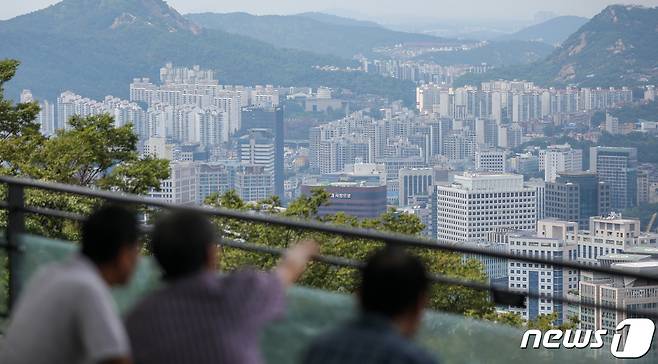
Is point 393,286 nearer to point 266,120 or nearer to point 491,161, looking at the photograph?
point 491,161

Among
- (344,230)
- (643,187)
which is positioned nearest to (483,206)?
(643,187)

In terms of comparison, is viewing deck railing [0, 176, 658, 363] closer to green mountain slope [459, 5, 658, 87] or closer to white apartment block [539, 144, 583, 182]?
white apartment block [539, 144, 583, 182]

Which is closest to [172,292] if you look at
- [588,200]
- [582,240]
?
[582,240]

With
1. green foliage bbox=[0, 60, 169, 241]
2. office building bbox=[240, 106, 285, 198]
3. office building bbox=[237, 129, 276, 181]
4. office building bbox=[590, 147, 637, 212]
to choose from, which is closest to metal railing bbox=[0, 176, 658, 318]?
green foliage bbox=[0, 60, 169, 241]

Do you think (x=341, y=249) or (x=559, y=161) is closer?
(x=341, y=249)

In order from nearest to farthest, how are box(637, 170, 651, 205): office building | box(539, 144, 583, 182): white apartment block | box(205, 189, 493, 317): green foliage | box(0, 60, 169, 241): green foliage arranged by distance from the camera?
box(205, 189, 493, 317): green foliage, box(0, 60, 169, 241): green foliage, box(637, 170, 651, 205): office building, box(539, 144, 583, 182): white apartment block

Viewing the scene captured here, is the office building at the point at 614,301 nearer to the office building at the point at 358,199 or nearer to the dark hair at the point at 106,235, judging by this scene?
the dark hair at the point at 106,235

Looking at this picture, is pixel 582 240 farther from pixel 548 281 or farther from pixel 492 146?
pixel 492 146
